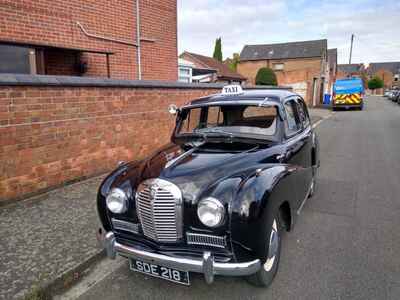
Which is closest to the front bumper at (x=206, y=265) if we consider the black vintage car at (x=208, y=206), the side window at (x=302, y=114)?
the black vintage car at (x=208, y=206)

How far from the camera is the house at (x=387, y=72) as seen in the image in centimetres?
8505

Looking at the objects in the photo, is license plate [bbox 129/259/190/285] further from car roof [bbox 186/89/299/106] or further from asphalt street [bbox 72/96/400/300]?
car roof [bbox 186/89/299/106]

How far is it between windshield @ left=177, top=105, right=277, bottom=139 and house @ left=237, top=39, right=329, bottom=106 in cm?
2474

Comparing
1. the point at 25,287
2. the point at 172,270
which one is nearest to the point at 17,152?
the point at 25,287

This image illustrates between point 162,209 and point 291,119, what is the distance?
7.29 ft

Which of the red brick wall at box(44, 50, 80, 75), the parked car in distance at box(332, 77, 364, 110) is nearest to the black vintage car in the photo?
the red brick wall at box(44, 50, 80, 75)

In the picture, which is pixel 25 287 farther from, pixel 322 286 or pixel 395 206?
pixel 395 206

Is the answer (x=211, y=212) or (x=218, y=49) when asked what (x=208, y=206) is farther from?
(x=218, y=49)

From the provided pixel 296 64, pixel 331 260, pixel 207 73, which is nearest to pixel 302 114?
pixel 331 260

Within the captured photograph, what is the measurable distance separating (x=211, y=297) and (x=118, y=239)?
0.96 m

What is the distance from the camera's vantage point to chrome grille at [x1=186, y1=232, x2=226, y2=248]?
2219mm

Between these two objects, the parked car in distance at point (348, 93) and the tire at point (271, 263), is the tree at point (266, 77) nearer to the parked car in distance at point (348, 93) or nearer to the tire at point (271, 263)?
the parked car in distance at point (348, 93)

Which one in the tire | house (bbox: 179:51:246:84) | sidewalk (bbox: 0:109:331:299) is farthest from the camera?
house (bbox: 179:51:246:84)

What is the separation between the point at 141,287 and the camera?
8.70 ft
